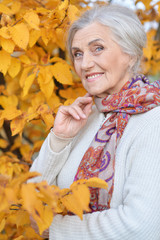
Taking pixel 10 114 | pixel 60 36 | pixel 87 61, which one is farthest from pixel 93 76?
pixel 10 114

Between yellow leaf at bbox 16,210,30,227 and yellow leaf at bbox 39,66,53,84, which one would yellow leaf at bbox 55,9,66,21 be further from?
yellow leaf at bbox 16,210,30,227

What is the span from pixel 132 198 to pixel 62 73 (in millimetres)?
869

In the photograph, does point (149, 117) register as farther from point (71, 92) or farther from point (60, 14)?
point (71, 92)

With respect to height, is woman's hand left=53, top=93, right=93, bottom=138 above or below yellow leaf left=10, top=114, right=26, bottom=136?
above

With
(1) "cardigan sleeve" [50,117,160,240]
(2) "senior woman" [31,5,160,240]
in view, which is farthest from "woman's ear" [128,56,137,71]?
(1) "cardigan sleeve" [50,117,160,240]

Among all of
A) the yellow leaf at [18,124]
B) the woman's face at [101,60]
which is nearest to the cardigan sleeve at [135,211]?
the woman's face at [101,60]

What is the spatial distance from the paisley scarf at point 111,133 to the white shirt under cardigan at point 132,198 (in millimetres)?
29

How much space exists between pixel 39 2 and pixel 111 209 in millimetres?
1358

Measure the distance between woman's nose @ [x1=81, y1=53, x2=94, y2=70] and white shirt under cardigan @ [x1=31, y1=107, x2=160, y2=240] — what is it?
0.36m

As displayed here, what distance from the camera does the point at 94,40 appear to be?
4.60 ft

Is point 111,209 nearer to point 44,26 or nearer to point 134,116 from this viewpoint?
point 134,116

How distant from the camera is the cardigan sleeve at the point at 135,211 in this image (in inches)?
42.4

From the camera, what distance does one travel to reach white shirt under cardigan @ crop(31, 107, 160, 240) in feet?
3.54

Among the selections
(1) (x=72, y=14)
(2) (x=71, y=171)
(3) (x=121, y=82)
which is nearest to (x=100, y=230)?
(2) (x=71, y=171)
